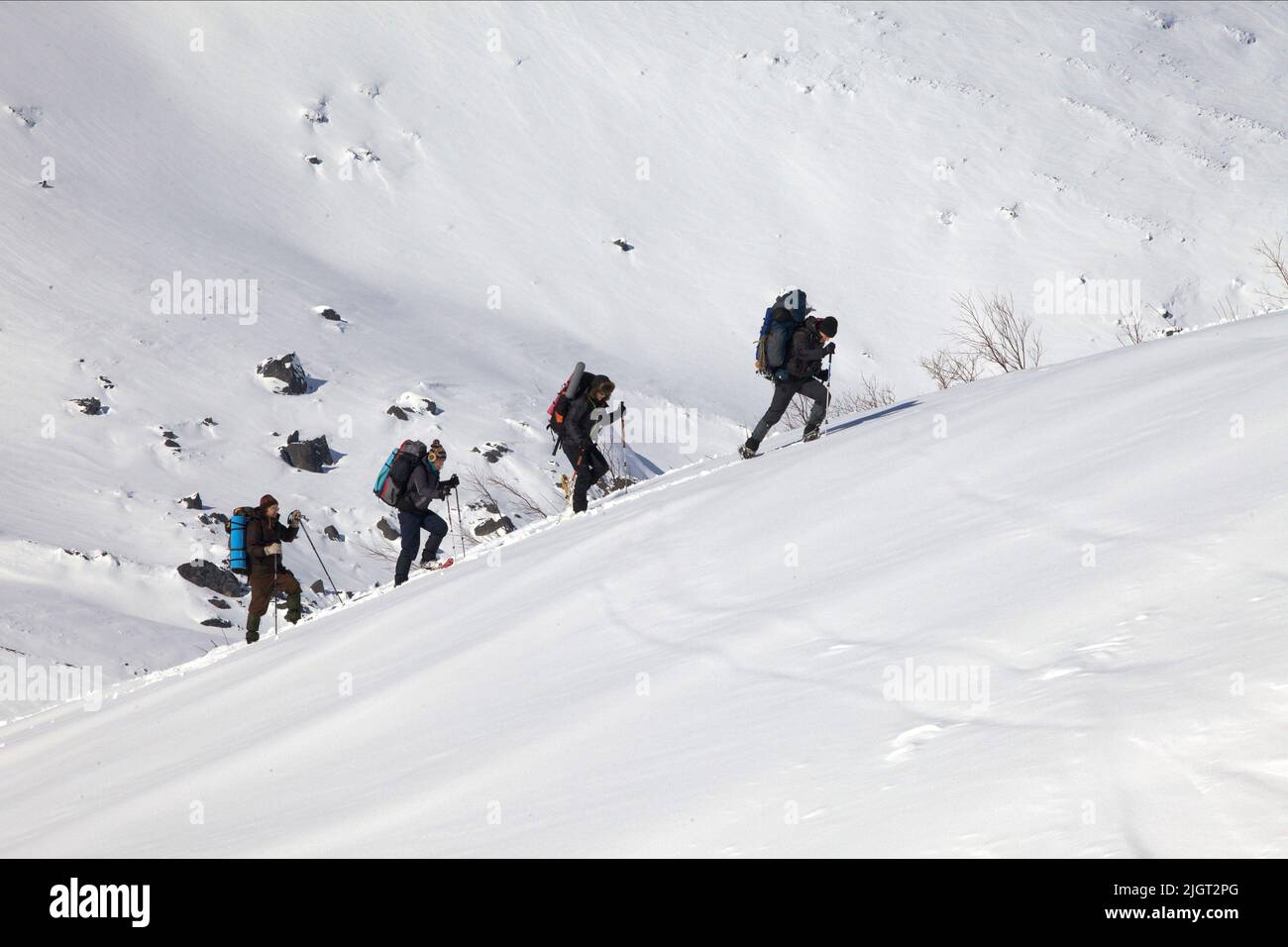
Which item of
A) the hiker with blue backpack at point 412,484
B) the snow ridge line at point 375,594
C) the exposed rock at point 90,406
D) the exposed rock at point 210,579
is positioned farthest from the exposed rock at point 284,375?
the hiker with blue backpack at point 412,484

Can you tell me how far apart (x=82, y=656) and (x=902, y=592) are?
67.0 ft

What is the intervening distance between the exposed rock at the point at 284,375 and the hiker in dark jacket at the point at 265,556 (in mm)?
22235

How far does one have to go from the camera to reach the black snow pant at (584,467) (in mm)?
12891

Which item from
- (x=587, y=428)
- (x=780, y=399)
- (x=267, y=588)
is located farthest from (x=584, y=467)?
(x=267, y=588)

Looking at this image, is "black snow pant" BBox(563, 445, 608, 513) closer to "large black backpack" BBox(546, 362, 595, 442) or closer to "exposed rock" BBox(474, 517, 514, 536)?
"large black backpack" BBox(546, 362, 595, 442)

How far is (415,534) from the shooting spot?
12891 millimetres

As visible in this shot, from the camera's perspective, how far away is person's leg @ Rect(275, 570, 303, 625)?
1318 centimetres

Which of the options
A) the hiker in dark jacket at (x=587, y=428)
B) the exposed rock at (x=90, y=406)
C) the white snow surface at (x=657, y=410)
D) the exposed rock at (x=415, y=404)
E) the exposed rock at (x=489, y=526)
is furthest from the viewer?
the exposed rock at (x=415, y=404)

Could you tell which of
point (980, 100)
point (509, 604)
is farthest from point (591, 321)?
point (509, 604)

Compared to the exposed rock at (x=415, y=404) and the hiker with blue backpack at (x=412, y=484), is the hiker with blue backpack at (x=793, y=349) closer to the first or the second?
the hiker with blue backpack at (x=412, y=484)

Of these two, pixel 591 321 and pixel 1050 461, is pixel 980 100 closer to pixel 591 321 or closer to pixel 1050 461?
pixel 591 321

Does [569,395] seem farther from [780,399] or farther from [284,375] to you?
[284,375]

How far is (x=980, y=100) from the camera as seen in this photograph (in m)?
49.9

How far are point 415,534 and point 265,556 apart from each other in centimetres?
144
